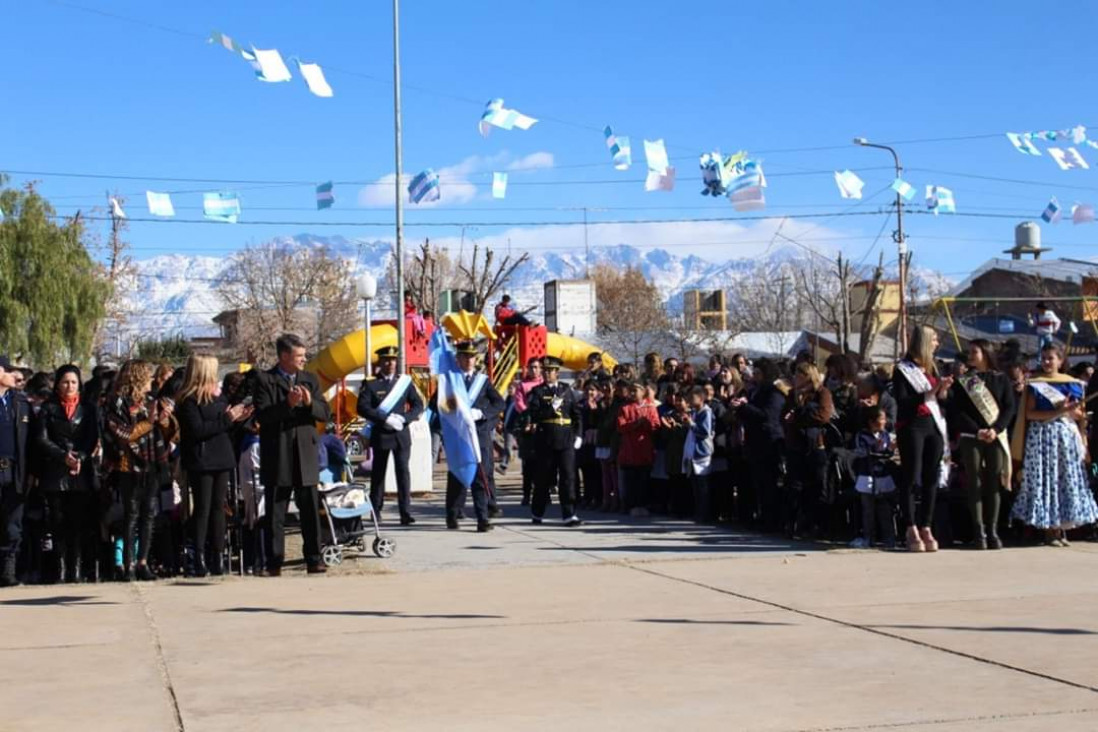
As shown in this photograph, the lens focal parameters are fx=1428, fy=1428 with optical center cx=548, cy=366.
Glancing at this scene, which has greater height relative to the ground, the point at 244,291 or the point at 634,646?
the point at 244,291

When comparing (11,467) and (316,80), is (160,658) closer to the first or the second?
(11,467)

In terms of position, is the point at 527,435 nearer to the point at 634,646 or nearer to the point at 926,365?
the point at 926,365

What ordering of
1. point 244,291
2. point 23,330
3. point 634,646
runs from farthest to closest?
point 244,291 < point 23,330 < point 634,646

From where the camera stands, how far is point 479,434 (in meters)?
15.4

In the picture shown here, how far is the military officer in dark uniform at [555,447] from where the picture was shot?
50.9 feet

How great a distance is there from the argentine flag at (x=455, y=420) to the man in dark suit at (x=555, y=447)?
0.89 metres

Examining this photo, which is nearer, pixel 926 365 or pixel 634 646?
pixel 634 646

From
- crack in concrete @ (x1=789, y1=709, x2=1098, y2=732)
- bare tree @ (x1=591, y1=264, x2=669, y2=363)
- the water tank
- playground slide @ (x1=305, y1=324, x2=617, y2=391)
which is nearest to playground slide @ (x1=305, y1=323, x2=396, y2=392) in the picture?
playground slide @ (x1=305, y1=324, x2=617, y2=391)

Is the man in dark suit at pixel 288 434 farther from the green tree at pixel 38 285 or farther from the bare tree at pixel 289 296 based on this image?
the bare tree at pixel 289 296

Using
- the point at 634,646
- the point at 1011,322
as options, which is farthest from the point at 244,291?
the point at 634,646

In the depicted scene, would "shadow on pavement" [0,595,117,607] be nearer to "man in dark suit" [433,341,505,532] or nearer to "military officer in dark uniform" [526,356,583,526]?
"man in dark suit" [433,341,505,532]

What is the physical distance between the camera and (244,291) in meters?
98.0

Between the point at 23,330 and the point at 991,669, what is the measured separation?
1909 inches

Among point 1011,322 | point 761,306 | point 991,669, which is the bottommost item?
point 991,669
